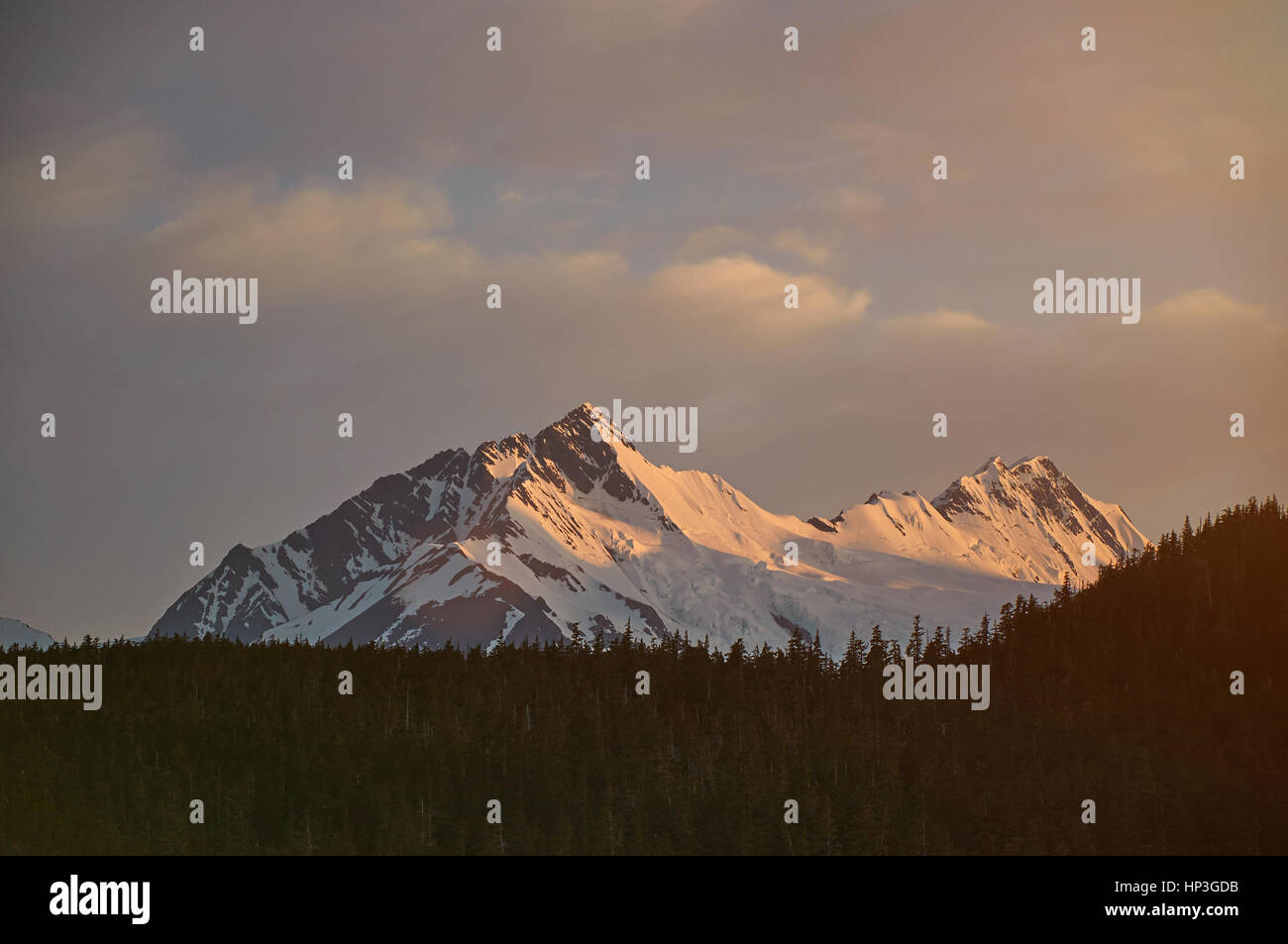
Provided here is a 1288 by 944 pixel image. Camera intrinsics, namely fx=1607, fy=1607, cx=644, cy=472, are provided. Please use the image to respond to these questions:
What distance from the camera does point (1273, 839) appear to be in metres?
196

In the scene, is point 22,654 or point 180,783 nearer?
point 180,783

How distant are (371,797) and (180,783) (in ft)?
65.4

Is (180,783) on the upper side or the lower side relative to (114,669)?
lower
